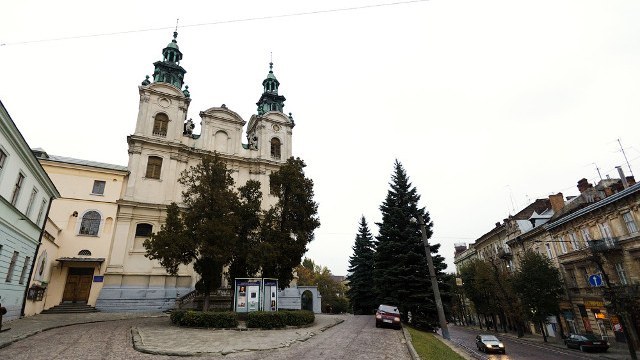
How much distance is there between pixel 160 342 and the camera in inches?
486

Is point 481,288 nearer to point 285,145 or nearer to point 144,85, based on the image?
point 285,145

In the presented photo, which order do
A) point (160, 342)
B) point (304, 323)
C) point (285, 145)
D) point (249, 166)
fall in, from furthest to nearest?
point (285, 145), point (249, 166), point (304, 323), point (160, 342)

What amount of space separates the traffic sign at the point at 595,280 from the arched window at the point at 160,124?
141 ft

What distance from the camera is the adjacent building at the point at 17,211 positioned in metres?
14.8

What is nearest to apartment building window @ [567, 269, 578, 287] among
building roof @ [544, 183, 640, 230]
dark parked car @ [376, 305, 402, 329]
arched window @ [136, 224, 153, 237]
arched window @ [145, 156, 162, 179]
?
building roof @ [544, 183, 640, 230]

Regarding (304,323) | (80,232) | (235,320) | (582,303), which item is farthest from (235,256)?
(582,303)

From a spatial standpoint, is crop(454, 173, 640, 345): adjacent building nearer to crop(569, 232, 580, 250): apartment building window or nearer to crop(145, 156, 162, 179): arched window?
crop(569, 232, 580, 250): apartment building window

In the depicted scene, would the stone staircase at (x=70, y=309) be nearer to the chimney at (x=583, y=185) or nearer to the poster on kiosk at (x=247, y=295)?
the poster on kiosk at (x=247, y=295)

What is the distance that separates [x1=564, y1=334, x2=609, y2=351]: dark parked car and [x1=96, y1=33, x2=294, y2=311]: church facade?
30.3m

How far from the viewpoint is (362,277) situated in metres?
A: 41.2

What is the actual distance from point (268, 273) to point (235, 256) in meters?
2.54

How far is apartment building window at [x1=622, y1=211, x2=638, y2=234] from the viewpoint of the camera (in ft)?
82.1

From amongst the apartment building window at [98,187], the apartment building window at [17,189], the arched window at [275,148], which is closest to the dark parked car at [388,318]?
the apartment building window at [17,189]

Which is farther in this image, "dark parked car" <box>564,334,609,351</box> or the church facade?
the church facade
